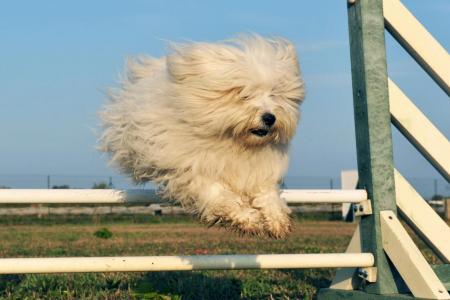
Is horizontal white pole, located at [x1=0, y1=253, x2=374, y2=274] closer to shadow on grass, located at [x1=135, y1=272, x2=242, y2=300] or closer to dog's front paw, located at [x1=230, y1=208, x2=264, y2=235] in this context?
dog's front paw, located at [x1=230, y1=208, x2=264, y2=235]

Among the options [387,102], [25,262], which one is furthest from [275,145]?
[25,262]

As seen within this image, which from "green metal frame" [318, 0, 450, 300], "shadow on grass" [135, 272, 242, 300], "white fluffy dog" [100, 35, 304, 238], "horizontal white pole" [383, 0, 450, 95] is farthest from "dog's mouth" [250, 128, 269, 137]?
"shadow on grass" [135, 272, 242, 300]

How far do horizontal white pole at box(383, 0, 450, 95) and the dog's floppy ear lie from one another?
0.94 m

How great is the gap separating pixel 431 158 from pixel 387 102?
1.44 ft

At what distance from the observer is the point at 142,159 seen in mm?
4504

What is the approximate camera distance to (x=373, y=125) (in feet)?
14.1

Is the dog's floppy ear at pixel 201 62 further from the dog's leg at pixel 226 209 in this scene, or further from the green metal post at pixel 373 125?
the green metal post at pixel 373 125

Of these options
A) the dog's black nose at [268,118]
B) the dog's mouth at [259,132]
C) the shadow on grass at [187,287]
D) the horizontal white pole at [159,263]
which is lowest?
the shadow on grass at [187,287]

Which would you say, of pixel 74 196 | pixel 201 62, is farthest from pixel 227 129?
pixel 74 196

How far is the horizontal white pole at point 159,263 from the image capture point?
3.91m

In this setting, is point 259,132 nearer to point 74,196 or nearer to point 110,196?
point 110,196

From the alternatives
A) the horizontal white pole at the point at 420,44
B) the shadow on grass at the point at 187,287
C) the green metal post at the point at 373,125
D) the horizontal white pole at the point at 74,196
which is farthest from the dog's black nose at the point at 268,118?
the shadow on grass at the point at 187,287

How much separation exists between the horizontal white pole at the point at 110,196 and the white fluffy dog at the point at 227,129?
12cm

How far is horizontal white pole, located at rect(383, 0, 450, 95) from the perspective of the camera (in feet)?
15.0
